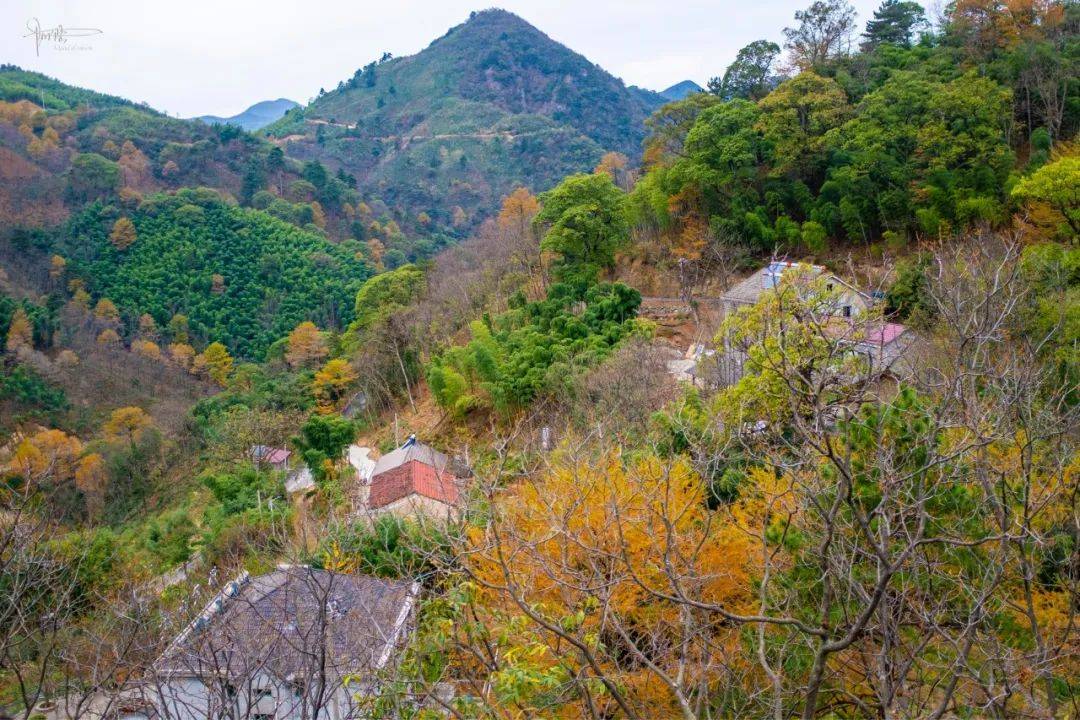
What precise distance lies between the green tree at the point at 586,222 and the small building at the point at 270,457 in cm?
870

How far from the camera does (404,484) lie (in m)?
13.3

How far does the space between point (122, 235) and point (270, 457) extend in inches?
1019

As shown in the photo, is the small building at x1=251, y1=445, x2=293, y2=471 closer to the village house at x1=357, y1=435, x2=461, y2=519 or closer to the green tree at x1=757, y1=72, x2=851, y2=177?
the village house at x1=357, y1=435, x2=461, y2=519

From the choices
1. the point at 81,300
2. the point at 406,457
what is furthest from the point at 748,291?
the point at 81,300

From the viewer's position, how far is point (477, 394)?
17.3 metres

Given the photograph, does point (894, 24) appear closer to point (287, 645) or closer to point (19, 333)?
point (287, 645)

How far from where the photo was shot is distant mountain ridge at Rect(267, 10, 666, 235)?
2576 inches

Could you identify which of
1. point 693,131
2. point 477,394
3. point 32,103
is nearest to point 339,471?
point 477,394

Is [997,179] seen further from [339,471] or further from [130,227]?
[130,227]

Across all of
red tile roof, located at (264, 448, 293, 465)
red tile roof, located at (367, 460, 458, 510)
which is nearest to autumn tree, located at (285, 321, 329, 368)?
red tile roof, located at (264, 448, 293, 465)

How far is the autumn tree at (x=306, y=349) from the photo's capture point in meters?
27.5

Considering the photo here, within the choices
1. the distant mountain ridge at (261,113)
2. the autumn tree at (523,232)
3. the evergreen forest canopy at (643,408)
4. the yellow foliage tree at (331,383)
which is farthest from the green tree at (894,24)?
the distant mountain ridge at (261,113)

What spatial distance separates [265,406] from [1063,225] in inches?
798

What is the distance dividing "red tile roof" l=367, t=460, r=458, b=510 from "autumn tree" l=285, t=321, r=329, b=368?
14013 millimetres
